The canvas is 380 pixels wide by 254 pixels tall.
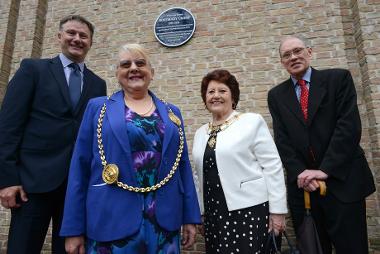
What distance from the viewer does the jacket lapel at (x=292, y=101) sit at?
219 cm

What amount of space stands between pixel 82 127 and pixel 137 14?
2.75 metres

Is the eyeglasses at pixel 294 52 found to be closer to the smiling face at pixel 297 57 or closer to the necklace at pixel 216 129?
the smiling face at pixel 297 57

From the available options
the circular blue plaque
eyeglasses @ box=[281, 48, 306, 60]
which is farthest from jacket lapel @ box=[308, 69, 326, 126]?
the circular blue plaque

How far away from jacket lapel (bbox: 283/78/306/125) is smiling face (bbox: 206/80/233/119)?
0.45 metres

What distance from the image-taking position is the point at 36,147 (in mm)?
1926

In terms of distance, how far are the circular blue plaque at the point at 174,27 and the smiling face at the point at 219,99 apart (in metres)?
1.60

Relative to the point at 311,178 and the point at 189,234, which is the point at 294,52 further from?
the point at 189,234

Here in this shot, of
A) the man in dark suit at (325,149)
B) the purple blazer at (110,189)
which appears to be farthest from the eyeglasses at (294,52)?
the purple blazer at (110,189)

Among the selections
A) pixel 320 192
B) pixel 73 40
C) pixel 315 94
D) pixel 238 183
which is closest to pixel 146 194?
pixel 238 183

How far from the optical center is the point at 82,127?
1.65m

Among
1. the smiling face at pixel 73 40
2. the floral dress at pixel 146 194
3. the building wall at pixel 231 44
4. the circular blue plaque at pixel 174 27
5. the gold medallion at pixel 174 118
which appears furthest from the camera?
the circular blue plaque at pixel 174 27

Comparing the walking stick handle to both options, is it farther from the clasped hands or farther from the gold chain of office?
the gold chain of office

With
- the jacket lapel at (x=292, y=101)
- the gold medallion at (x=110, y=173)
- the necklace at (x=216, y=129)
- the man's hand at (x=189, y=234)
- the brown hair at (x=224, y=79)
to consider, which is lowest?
the man's hand at (x=189, y=234)

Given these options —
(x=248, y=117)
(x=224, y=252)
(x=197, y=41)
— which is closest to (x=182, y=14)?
(x=197, y=41)
